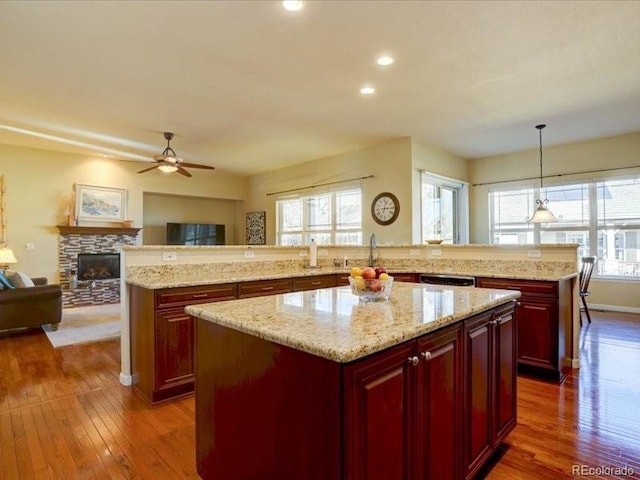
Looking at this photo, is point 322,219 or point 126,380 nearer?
point 126,380

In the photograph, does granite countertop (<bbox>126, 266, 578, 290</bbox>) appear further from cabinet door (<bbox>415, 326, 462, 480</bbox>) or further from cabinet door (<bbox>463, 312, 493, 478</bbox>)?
cabinet door (<bbox>415, 326, 462, 480</bbox>)

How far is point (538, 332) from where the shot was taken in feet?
10.2

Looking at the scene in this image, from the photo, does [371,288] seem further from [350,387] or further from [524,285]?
[524,285]

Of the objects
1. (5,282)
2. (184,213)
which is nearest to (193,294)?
(5,282)

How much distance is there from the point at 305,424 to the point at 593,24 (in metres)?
3.39

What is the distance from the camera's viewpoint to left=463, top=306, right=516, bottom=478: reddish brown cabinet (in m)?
1.66

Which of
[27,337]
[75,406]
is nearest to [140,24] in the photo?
[75,406]

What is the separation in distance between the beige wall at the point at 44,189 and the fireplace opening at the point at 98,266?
410 mm

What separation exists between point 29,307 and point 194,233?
13.4ft

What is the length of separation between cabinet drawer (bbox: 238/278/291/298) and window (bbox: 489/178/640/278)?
4867mm

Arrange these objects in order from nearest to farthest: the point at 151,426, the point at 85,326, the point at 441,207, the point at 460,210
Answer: the point at 151,426 < the point at 85,326 < the point at 441,207 < the point at 460,210

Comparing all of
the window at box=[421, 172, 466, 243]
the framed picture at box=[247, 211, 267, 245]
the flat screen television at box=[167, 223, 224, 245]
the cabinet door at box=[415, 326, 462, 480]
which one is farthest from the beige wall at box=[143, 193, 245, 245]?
the cabinet door at box=[415, 326, 462, 480]

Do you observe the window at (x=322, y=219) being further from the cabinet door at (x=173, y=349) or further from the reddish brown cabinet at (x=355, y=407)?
the reddish brown cabinet at (x=355, y=407)

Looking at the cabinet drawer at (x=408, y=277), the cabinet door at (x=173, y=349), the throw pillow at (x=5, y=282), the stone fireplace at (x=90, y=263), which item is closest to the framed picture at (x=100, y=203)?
the stone fireplace at (x=90, y=263)
